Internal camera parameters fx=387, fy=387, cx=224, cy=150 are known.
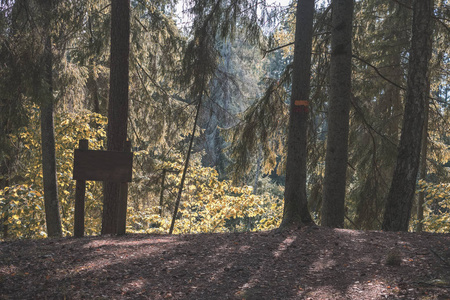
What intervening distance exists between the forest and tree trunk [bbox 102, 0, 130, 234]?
19mm

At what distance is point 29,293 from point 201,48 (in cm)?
545

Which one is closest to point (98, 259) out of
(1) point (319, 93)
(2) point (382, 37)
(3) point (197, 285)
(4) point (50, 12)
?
(3) point (197, 285)

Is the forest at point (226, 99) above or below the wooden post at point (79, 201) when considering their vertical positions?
above

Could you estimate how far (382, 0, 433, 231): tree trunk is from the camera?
5715mm

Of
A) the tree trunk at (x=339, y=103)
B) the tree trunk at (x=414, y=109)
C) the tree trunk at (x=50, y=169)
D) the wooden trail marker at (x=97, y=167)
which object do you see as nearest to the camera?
A: the tree trunk at (x=414, y=109)

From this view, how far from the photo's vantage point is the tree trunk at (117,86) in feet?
22.2

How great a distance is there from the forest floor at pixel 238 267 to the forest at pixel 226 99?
94 centimetres

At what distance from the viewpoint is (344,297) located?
348cm

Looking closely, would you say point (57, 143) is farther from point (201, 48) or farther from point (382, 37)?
point (382, 37)

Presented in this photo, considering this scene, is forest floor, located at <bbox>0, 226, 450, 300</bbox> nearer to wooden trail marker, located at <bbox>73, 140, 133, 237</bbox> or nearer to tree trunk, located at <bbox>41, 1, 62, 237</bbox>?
wooden trail marker, located at <bbox>73, 140, 133, 237</bbox>

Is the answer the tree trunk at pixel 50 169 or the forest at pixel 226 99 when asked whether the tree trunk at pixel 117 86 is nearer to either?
the forest at pixel 226 99

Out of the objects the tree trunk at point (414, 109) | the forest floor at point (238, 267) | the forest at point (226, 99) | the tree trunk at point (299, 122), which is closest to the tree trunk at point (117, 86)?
the forest at point (226, 99)

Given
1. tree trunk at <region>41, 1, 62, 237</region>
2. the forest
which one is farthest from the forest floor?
tree trunk at <region>41, 1, 62, 237</region>

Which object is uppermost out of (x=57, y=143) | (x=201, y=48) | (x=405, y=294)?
(x=201, y=48)
